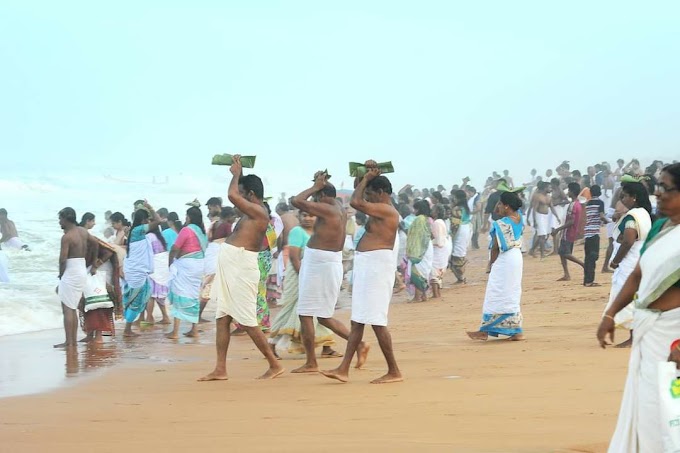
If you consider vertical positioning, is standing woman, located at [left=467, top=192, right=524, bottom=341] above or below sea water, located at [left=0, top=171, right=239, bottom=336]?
above

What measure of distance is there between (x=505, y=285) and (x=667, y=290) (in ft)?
22.1

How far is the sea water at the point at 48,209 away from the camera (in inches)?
730

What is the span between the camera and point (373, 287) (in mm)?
8695

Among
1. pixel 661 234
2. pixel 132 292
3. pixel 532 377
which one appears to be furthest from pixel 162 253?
pixel 661 234

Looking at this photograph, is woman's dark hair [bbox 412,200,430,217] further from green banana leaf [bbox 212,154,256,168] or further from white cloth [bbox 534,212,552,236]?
green banana leaf [bbox 212,154,256,168]

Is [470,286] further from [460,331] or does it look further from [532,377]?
[532,377]

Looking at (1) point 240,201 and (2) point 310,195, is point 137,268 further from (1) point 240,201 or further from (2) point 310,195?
(2) point 310,195

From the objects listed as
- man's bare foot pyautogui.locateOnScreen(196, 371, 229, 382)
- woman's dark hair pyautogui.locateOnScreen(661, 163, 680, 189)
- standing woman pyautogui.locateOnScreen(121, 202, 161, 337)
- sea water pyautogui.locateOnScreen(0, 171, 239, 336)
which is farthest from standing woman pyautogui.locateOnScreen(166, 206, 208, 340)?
woman's dark hair pyautogui.locateOnScreen(661, 163, 680, 189)

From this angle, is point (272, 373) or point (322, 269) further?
point (322, 269)

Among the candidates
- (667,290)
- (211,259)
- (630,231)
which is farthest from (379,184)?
(211,259)

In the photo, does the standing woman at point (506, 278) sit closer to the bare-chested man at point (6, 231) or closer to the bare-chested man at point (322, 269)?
the bare-chested man at point (322, 269)

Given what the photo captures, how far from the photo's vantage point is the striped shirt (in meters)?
17.1

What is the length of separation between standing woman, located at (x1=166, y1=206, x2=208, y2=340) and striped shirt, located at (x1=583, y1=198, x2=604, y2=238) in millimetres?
6555

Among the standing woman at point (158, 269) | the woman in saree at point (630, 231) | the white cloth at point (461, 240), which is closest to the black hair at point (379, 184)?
the woman in saree at point (630, 231)
